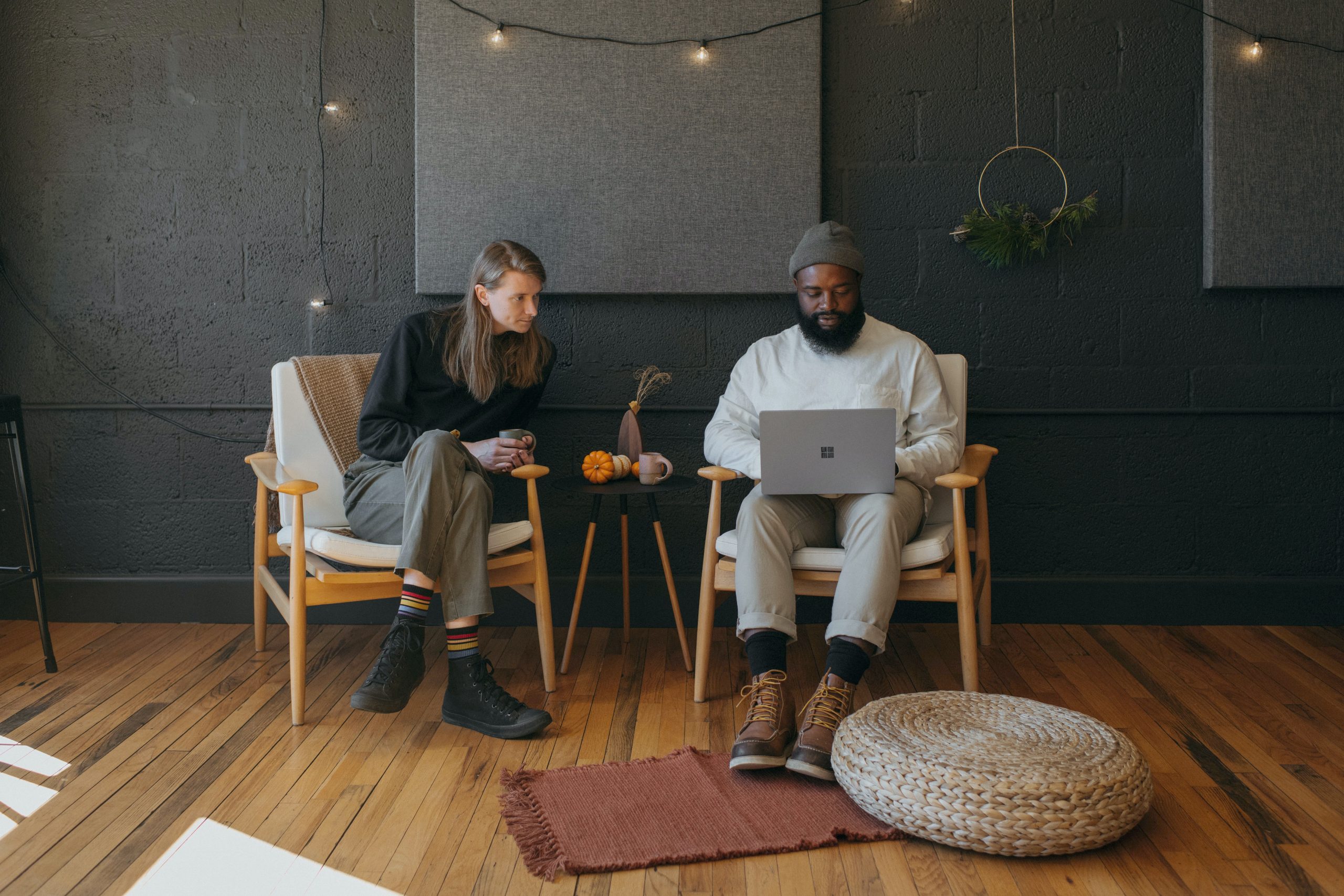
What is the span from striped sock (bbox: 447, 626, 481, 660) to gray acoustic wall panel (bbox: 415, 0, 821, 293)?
4.08 ft

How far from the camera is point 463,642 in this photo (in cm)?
240

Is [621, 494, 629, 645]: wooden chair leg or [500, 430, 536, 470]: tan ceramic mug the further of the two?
[621, 494, 629, 645]: wooden chair leg

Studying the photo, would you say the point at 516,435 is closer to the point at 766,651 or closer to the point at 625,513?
the point at 625,513

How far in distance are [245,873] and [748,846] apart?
85 cm

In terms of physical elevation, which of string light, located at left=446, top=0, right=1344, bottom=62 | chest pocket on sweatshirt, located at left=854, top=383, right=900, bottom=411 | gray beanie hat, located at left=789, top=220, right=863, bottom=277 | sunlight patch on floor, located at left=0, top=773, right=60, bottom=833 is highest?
string light, located at left=446, top=0, right=1344, bottom=62

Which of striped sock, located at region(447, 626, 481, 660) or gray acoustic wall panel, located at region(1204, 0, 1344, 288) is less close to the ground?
gray acoustic wall panel, located at region(1204, 0, 1344, 288)

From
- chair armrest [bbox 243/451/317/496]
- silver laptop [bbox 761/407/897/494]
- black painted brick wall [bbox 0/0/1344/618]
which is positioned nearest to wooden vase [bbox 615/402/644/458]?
black painted brick wall [bbox 0/0/1344/618]

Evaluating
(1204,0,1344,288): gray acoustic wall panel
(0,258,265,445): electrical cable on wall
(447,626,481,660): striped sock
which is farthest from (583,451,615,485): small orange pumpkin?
(1204,0,1344,288): gray acoustic wall panel

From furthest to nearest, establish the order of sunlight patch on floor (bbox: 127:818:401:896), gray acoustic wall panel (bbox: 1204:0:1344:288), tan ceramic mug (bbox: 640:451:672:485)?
1. gray acoustic wall panel (bbox: 1204:0:1344:288)
2. tan ceramic mug (bbox: 640:451:672:485)
3. sunlight patch on floor (bbox: 127:818:401:896)

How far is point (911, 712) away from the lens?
204cm

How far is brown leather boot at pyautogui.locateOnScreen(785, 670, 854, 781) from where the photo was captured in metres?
2.04

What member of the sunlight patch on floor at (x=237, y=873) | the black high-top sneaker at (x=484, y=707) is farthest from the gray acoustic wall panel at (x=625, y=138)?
the sunlight patch on floor at (x=237, y=873)

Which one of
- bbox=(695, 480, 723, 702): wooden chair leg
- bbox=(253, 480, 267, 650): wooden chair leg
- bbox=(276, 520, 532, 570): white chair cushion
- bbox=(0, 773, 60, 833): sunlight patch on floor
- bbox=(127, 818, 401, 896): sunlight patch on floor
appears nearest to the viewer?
bbox=(127, 818, 401, 896): sunlight patch on floor

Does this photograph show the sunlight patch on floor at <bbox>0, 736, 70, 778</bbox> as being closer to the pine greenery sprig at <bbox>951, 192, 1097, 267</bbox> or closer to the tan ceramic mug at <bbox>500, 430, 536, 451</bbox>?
the tan ceramic mug at <bbox>500, 430, 536, 451</bbox>
